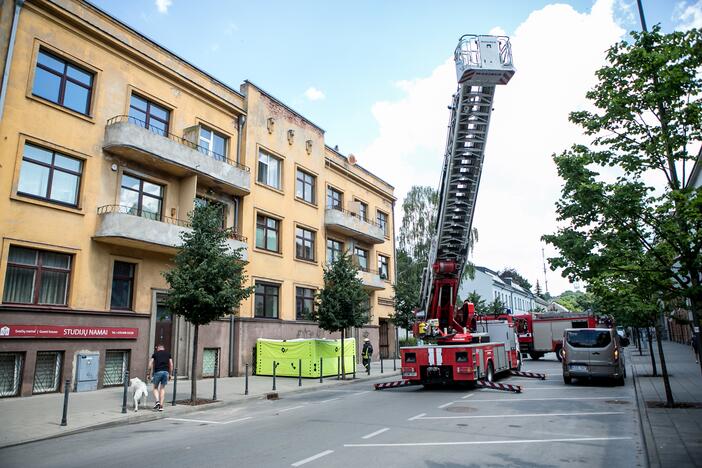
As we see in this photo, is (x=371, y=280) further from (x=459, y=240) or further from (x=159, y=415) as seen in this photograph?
(x=159, y=415)

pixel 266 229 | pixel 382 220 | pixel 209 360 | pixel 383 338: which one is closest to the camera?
pixel 209 360

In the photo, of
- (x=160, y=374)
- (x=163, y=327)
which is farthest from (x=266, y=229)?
(x=160, y=374)

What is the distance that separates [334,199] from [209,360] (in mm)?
A: 14520

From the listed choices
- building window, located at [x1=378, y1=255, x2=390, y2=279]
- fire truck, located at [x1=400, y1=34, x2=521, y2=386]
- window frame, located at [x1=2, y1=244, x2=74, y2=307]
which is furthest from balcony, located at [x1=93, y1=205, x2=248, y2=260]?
building window, located at [x1=378, y1=255, x2=390, y2=279]

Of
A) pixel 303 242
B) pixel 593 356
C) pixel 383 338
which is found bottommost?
pixel 593 356

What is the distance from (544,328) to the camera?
1286 inches

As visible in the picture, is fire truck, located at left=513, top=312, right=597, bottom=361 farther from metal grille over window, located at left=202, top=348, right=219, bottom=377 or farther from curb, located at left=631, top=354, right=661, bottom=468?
metal grille over window, located at left=202, top=348, right=219, bottom=377

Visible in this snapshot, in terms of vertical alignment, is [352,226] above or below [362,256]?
above

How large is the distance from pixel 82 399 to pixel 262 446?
886cm

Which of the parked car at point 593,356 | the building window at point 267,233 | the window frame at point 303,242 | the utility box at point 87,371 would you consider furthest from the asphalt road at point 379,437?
the window frame at point 303,242

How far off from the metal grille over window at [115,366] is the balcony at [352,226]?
15051 mm

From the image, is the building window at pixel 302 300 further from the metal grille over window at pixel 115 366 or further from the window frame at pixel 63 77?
the window frame at pixel 63 77

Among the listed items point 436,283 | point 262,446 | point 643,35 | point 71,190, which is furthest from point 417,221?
point 262,446

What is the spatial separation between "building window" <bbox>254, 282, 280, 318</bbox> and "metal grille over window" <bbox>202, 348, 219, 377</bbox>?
310 centimetres
